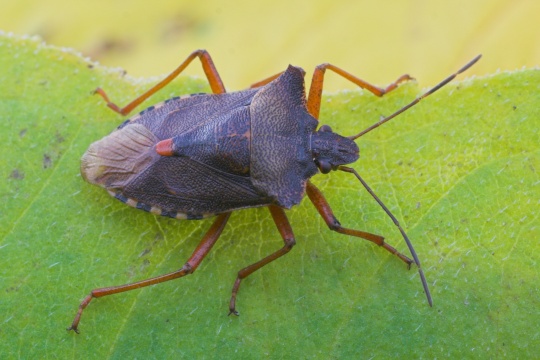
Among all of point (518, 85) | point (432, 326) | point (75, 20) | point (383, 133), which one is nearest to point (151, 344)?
point (432, 326)

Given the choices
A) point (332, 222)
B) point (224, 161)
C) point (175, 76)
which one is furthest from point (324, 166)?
point (175, 76)

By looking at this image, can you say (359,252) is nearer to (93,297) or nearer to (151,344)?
(151,344)

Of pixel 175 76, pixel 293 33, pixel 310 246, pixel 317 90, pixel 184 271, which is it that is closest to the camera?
pixel 184 271

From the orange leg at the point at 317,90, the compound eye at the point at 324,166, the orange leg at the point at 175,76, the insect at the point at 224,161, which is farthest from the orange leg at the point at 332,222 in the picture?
the orange leg at the point at 175,76

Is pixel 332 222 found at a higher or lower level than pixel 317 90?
lower

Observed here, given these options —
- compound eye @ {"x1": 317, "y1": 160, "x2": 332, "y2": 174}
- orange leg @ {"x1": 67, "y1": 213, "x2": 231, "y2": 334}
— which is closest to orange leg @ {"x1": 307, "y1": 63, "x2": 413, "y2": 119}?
compound eye @ {"x1": 317, "y1": 160, "x2": 332, "y2": 174}

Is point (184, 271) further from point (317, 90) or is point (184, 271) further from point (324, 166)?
point (317, 90)
